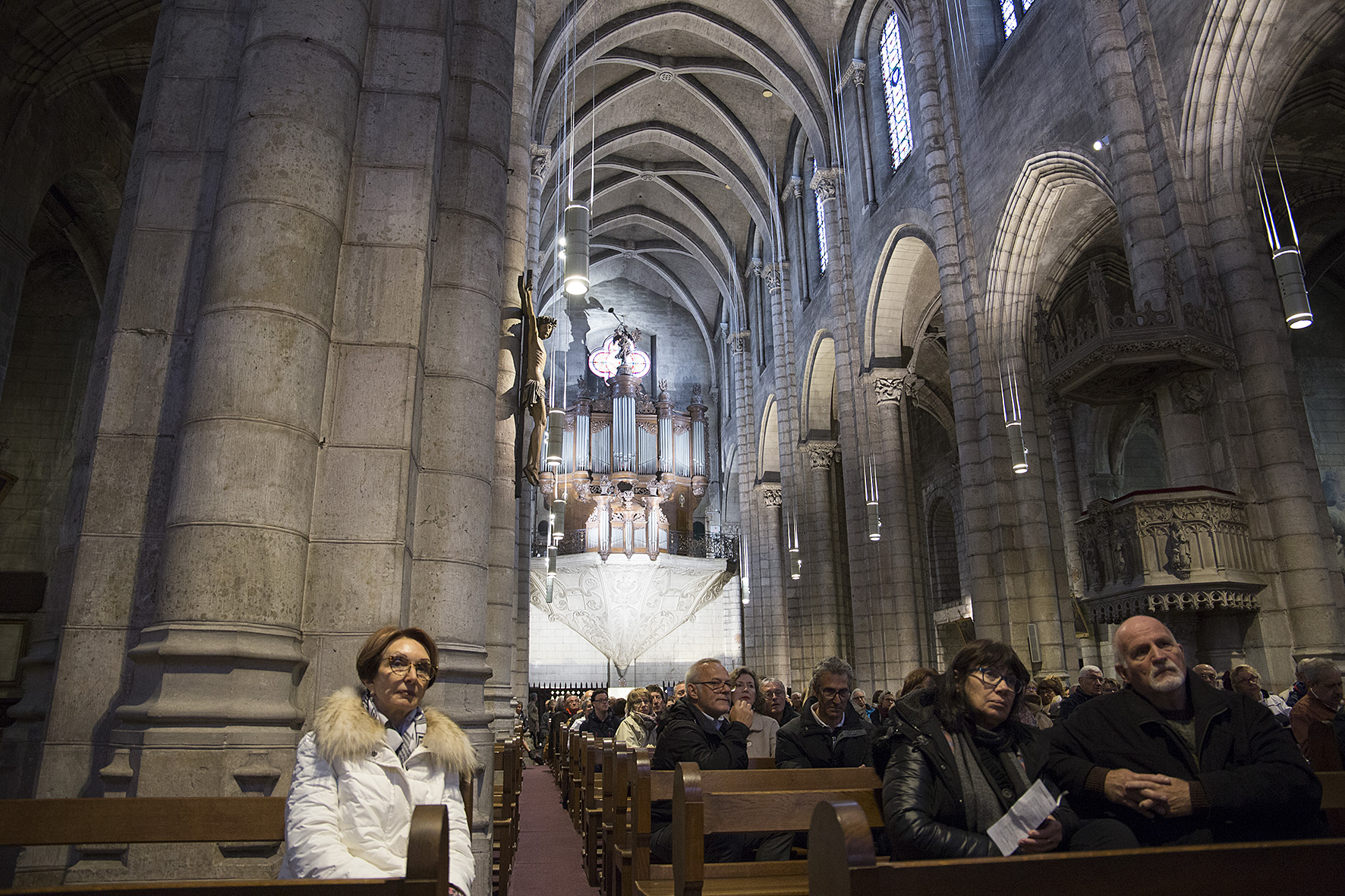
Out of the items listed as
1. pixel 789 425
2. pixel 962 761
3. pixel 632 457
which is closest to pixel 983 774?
pixel 962 761

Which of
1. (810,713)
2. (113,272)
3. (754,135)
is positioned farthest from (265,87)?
(754,135)

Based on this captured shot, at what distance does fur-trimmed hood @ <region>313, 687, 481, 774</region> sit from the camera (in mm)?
2070

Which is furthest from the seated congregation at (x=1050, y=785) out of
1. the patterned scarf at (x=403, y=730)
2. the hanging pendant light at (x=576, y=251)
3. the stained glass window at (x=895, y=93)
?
the stained glass window at (x=895, y=93)

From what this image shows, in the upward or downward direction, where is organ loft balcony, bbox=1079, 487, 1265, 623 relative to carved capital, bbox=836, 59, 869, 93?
downward

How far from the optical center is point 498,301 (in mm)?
4680

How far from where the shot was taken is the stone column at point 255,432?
2.88 meters

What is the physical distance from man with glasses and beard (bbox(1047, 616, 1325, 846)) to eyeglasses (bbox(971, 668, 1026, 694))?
0.51 ft

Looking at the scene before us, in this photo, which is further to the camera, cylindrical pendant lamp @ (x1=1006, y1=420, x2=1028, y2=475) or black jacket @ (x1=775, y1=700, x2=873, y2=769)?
cylindrical pendant lamp @ (x1=1006, y1=420, x2=1028, y2=475)

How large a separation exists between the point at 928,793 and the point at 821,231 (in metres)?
19.1

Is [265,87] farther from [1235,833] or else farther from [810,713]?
[1235,833]

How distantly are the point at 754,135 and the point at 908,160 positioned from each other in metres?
9.02

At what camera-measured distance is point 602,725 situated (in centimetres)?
919

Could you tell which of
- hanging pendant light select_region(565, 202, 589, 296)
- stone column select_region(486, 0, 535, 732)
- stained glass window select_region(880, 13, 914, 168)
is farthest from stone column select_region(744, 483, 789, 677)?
stone column select_region(486, 0, 535, 732)

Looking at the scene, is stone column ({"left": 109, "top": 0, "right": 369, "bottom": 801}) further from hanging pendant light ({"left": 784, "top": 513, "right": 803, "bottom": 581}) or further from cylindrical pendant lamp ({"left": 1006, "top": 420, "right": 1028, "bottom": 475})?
hanging pendant light ({"left": 784, "top": 513, "right": 803, "bottom": 581})
